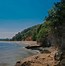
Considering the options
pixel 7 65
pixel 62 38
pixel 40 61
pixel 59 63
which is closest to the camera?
pixel 59 63

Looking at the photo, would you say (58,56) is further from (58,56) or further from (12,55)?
(12,55)

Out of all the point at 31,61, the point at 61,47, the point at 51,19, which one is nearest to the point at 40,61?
the point at 31,61

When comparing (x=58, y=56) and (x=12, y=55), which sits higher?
(x=58, y=56)

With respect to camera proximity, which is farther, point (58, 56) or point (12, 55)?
point (12, 55)

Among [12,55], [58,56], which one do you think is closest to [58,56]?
[58,56]

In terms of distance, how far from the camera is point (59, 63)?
21.5 metres

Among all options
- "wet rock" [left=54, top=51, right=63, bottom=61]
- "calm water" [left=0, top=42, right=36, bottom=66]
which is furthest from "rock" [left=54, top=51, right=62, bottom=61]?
"calm water" [left=0, top=42, right=36, bottom=66]

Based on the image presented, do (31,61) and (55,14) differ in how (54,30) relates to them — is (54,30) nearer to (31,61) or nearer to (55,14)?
(55,14)

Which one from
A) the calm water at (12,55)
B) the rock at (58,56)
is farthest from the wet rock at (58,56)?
the calm water at (12,55)

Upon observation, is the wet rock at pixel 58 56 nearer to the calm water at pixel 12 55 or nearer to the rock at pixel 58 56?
the rock at pixel 58 56

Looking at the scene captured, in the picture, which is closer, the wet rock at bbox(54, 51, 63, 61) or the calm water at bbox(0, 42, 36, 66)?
the wet rock at bbox(54, 51, 63, 61)

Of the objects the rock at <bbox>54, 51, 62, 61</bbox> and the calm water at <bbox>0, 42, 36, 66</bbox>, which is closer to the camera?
the rock at <bbox>54, 51, 62, 61</bbox>

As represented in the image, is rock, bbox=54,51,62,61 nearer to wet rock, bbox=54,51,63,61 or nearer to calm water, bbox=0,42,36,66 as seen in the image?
wet rock, bbox=54,51,63,61

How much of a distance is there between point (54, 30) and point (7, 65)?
12292 mm
